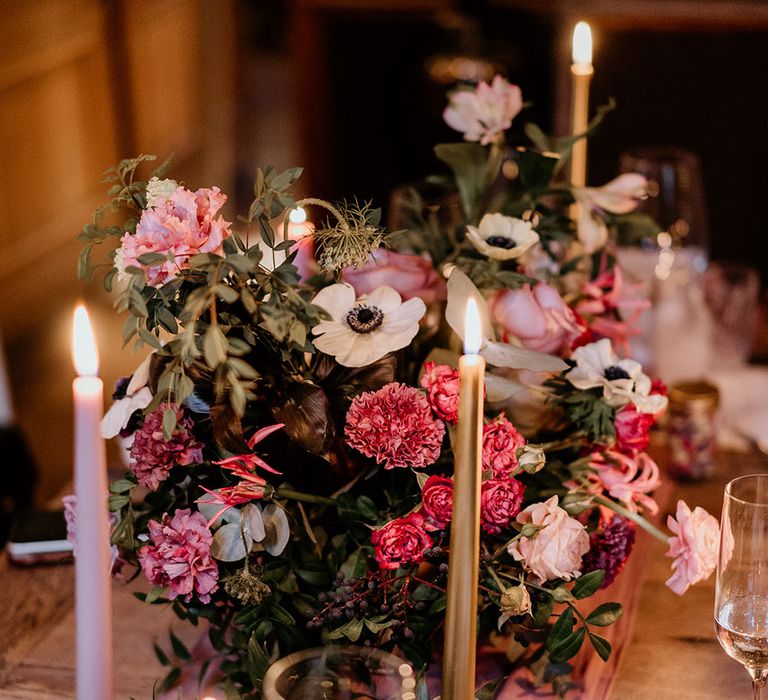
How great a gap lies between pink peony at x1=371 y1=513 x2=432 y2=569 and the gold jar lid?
60cm

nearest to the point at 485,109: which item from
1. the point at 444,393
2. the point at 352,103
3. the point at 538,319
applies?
the point at 538,319

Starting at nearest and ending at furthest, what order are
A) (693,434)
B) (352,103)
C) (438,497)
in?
1. (438,497)
2. (693,434)
3. (352,103)

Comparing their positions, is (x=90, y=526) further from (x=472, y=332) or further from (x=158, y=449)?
(x=472, y=332)

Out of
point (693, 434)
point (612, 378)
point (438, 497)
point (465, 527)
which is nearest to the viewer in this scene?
point (465, 527)

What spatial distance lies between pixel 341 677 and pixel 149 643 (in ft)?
1.00

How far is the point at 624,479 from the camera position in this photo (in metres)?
0.83

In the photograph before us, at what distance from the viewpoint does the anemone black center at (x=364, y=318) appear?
0.73 m

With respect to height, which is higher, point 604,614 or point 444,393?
point 444,393

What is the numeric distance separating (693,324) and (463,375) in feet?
3.00

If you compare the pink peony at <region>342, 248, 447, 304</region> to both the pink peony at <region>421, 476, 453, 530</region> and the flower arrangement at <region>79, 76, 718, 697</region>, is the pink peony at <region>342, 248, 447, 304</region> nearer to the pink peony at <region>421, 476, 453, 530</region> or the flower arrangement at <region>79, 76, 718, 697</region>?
the flower arrangement at <region>79, 76, 718, 697</region>

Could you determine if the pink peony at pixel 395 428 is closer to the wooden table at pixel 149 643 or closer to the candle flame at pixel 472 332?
the candle flame at pixel 472 332

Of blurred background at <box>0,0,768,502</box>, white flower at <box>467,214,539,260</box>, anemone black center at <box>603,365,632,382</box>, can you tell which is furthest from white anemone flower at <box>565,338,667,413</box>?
blurred background at <box>0,0,768,502</box>

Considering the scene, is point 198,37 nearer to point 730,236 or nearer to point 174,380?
point 730,236

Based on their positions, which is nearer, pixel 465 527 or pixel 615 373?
pixel 465 527
